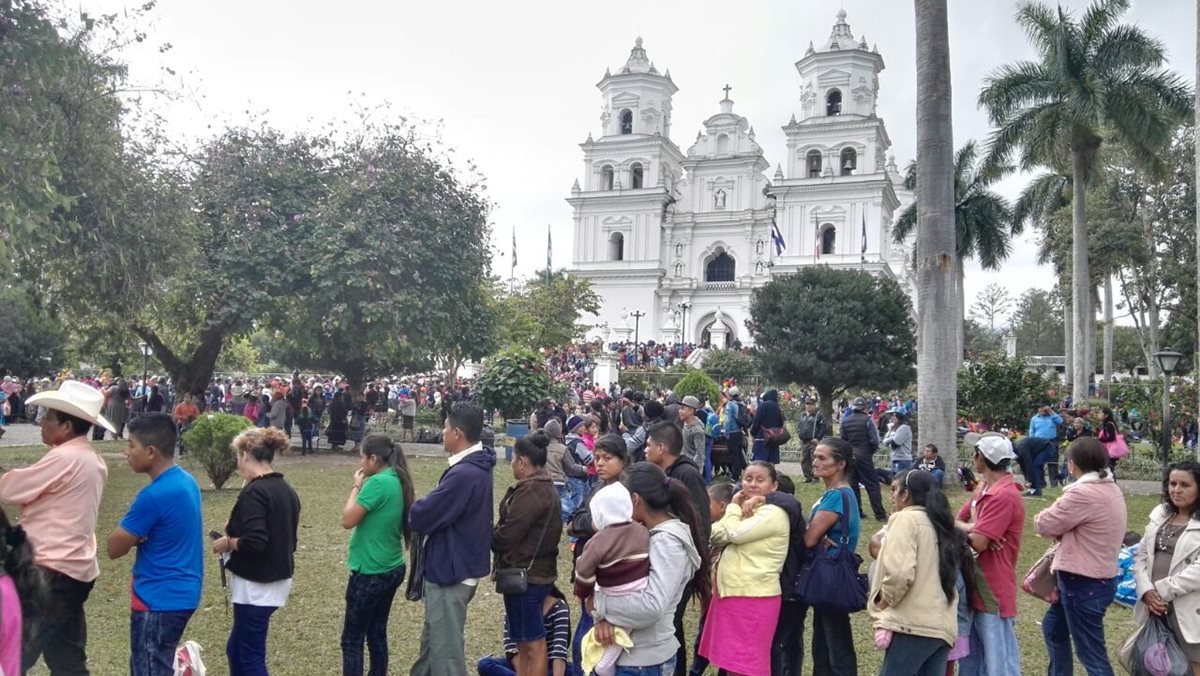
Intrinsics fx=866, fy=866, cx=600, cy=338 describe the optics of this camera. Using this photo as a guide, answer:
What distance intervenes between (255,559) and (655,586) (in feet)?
6.17

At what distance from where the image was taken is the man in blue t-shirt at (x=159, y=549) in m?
3.65

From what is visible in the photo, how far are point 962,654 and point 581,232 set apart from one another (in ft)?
165

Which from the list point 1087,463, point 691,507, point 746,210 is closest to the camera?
point 691,507

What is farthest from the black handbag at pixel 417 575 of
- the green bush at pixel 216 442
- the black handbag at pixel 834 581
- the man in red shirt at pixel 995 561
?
the green bush at pixel 216 442

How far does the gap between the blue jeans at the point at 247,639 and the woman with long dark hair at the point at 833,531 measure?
A: 266 cm

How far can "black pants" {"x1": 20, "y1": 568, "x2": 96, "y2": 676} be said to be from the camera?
352cm

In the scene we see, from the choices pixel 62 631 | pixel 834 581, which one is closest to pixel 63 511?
pixel 62 631

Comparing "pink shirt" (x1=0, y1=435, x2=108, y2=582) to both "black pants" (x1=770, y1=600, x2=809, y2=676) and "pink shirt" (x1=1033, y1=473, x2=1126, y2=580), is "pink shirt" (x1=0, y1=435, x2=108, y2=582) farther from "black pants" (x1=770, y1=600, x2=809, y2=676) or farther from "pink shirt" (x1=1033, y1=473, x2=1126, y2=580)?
"pink shirt" (x1=1033, y1=473, x2=1126, y2=580)

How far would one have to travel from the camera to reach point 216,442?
11.0m

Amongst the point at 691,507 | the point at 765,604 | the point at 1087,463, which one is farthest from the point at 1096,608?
the point at 691,507

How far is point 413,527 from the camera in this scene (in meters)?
4.07

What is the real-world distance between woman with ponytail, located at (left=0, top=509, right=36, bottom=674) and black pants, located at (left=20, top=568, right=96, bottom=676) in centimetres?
89

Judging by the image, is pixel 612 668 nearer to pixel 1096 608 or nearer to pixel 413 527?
pixel 413 527

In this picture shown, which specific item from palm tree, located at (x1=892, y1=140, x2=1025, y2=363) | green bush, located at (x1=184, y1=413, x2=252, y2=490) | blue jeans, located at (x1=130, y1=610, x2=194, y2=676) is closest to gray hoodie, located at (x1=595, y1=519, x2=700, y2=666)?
blue jeans, located at (x1=130, y1=610, x2=194, y2=676)
